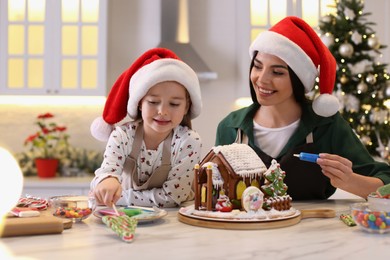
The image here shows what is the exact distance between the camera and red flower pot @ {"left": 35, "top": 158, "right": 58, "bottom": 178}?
3.95 m

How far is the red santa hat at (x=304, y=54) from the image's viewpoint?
1943 millimetres

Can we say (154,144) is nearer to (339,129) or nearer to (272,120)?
(272,120)

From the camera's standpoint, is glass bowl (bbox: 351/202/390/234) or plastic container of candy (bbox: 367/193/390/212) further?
plastic container of candy (bbox: 367/193/390/212)

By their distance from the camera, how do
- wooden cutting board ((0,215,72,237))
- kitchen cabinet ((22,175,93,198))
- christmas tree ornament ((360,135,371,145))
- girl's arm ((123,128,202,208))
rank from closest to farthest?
1. wooden cutting board ((0,215,72,237))
2. girl's arm ((123,128,202,208))
3. kitchen cabinet ((22,175,93,198))
4. christmas tree ornament ((360,135,371,145))

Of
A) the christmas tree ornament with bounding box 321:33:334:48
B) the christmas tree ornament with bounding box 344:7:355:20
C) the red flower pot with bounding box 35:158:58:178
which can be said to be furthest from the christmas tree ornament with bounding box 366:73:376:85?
the red flower pot with bounding box 35:158:58:178

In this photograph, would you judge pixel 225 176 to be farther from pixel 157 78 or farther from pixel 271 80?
pixel 271 80

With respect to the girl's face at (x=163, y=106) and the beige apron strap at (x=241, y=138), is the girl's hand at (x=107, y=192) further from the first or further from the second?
the beige apron strap at (x=241, y=138)

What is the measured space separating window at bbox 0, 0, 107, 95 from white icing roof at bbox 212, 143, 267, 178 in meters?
2.60

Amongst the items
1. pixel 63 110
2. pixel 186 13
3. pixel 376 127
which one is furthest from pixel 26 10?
pixel 376 127

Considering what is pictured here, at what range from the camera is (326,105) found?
1.93m

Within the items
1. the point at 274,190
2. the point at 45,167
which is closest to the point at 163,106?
the point at 274,190

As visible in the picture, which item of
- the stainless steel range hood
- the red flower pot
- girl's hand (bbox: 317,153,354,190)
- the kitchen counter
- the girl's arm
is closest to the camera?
the kitchen counter

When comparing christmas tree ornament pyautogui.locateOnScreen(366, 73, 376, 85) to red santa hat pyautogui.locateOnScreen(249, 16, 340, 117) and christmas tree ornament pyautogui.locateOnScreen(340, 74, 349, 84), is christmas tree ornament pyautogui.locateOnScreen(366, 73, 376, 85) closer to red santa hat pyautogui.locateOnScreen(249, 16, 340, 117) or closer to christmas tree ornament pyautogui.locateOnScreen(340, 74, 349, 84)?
christmas tree ornament pyautogui.locateOnScreen(340, 74, 349, 84)

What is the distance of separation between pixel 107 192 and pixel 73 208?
0.33ft
